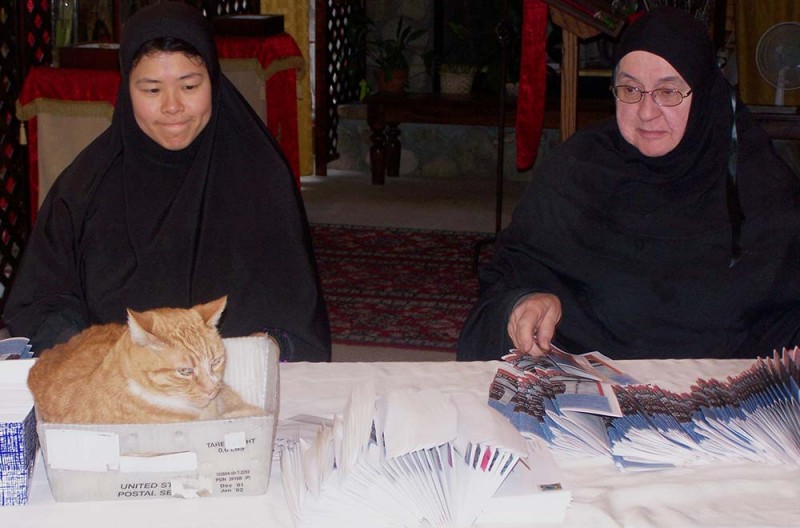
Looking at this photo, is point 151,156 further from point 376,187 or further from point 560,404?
point 376,187

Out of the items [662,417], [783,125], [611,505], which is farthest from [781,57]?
[611,505]

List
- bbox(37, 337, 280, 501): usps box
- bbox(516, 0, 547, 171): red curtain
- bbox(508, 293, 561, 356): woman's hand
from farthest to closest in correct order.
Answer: bbox(516, 0, 547, 171): red curtain → bbox(508, 293, 561, 356): woman's hand → bbox(37, 337, 280, 501): usps box

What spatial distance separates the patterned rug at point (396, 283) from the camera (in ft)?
13.1

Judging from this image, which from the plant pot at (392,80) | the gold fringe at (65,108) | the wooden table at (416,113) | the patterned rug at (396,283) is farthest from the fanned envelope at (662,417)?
the plant pot at (392,80)

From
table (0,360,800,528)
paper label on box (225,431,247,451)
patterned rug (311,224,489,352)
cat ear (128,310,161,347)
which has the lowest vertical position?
patterned rug (311,224,489,352)

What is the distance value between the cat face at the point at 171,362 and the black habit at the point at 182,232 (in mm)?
719

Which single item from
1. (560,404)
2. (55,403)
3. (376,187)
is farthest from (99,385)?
(376,187)

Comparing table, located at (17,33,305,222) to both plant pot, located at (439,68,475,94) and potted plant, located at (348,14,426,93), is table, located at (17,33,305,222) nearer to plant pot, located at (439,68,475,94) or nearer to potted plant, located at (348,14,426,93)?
potted plant, located at (348,14,426,93)

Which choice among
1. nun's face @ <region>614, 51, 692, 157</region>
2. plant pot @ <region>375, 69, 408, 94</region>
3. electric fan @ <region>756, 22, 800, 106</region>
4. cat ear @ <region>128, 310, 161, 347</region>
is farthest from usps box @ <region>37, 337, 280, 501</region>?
plant pot @ <region>375, 69, 408, 94</region>

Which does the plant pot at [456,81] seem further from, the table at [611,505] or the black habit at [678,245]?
the table at [611,505]

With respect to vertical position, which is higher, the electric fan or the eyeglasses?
the electric fan

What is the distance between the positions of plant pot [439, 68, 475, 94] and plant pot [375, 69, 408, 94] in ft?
0.89

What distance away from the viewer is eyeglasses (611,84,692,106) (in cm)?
199

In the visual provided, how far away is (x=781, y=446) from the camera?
4.45ft
